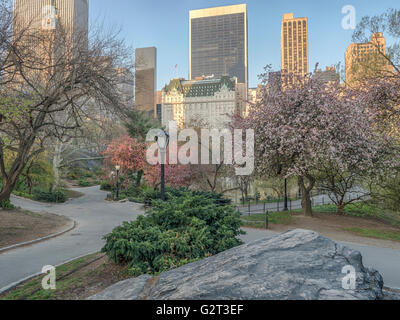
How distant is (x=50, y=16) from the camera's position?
34.9 ft

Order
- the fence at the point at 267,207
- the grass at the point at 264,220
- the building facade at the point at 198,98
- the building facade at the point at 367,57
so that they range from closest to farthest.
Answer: the grass at the point at 264,220 → the building facade at the point at 367,57 → the fence at the point at 267,207 → the building facade at the point at 198,98

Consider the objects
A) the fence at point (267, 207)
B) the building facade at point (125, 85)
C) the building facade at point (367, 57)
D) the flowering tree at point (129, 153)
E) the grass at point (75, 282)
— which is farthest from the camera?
the flowering tree at point (129, 153)

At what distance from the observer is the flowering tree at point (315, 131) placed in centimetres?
1088

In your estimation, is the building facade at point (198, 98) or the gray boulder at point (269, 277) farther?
the building facade at point (198, 98)

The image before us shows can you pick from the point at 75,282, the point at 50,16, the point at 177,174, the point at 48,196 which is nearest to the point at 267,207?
the point at 177,174

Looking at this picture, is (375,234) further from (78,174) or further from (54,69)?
(78,174)

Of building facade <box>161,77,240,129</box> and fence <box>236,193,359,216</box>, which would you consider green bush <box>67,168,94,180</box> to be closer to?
fence <box>236,193,359,216</box>

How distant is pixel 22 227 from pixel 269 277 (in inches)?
467

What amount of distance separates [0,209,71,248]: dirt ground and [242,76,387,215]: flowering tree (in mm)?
9946

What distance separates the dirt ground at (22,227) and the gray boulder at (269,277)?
784 centimetres

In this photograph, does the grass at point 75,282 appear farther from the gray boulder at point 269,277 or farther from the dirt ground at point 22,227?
the dirt ground at point 22,227

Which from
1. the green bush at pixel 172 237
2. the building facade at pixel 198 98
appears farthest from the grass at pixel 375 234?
the building facade at pixel 198 98
